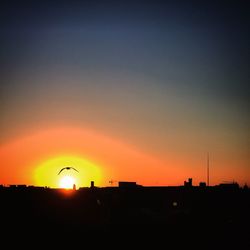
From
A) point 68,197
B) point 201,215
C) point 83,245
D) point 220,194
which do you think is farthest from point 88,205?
point 220,194

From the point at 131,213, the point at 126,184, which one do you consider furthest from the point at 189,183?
the point at 131,213

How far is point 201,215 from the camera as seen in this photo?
41.1 metres

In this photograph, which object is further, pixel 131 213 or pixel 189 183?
pixel 189 183

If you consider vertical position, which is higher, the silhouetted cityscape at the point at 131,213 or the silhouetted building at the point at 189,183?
the silhouetted building at the point at 189,183

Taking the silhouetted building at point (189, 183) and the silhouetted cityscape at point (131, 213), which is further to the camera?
the silhouetted building at point (189, 183)

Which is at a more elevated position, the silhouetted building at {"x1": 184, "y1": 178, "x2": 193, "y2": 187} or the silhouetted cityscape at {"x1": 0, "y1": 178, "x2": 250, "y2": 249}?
the silhouetted building at {"x1": 184, "y1": 178, "x2": 193, "y2": 187}

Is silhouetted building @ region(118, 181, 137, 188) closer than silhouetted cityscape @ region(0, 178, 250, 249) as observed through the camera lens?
No

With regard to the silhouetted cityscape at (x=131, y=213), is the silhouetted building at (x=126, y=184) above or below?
above

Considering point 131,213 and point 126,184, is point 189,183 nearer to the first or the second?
point 126,184

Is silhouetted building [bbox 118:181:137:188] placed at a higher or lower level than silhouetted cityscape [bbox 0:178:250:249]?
higher

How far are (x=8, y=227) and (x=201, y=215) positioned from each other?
773 inches

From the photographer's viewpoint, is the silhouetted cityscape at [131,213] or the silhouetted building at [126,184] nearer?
the silhouetted cityscape at [131,213]

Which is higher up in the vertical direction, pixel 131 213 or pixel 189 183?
pixel 189 183

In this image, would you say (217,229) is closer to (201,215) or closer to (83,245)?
(201,215)
